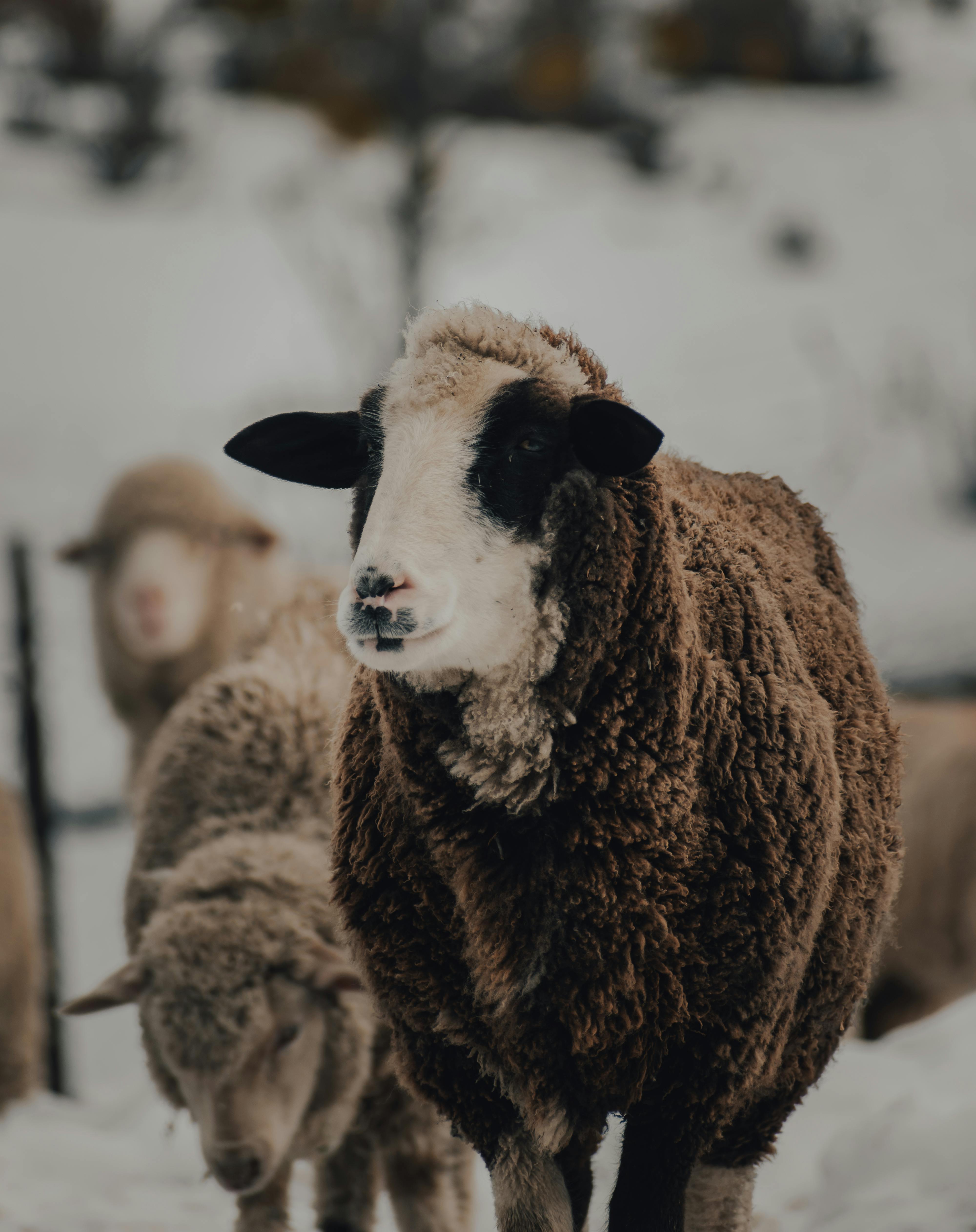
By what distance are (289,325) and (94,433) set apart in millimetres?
3862

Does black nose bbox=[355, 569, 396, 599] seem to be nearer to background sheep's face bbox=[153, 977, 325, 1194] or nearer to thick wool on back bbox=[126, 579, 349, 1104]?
thick wool on back bbox=[126, 579, 349, 1104]

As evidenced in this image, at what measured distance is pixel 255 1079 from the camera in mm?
2875

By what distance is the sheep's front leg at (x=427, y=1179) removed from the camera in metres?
3.10

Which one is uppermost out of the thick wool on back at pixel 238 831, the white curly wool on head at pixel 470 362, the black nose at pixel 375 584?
the white curly wool on head at pixel 470 362

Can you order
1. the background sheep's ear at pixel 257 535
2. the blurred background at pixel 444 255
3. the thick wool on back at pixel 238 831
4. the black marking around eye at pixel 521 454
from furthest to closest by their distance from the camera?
the blurred background at pixel 444 255 → the background sheep's ear at pixel 257 535 → the thick wool on back at pixel 238 831 → the black marking around eye at pixel 521 454

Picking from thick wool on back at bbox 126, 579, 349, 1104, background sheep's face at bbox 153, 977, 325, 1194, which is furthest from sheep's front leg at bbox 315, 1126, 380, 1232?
thick wool on back at bbox 126, 579, 349, 1104

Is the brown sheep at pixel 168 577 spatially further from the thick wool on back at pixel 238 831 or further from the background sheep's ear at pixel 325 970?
the background sheep's ear at pixel 325 970

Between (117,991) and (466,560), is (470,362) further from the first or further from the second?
(117,991)

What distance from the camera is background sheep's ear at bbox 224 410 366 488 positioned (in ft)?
6.93

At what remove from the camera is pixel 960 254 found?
69.8ft

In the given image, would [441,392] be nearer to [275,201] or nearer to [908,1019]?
[908,1019]

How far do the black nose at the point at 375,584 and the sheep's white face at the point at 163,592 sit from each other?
10.2ft

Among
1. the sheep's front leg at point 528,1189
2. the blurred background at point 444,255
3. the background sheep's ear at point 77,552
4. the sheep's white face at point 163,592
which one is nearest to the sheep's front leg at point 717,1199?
the sheep's front leg at point 528,1189

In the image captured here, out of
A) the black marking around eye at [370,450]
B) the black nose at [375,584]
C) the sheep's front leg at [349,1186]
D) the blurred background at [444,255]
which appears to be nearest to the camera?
the black nose at [375,584]
